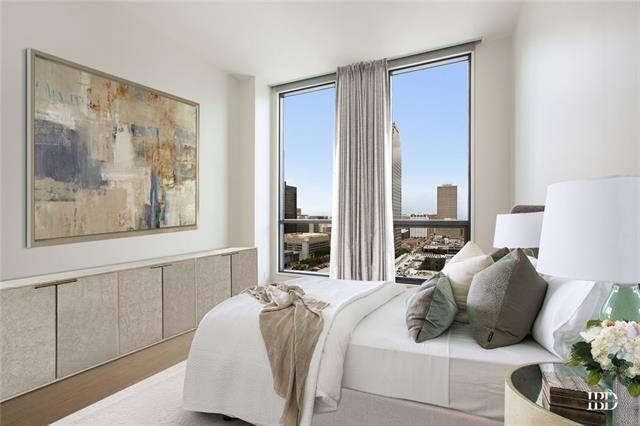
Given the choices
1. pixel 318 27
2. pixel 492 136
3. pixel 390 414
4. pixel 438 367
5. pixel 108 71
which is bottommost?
pixel 390 414

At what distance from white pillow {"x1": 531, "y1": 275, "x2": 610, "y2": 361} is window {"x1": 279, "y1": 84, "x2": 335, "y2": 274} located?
362 cm

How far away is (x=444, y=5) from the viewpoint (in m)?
3.33

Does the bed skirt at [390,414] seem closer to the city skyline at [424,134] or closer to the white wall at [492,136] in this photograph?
the white wall at [492,136]

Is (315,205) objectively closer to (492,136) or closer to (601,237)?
(492,136)

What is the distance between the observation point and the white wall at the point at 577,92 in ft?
4.54

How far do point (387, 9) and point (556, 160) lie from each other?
6.84 feet

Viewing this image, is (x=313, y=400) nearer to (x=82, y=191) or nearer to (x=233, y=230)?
(x=82, y=191)

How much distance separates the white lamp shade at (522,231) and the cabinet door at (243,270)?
3040 millimetres

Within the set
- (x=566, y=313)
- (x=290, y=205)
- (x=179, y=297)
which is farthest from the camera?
(x=290, y=205)

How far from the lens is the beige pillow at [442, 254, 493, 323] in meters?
1.92

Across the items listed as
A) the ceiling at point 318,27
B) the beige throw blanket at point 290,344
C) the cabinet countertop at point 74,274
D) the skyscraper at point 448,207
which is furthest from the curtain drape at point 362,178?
the beige throw blanket at point 290,344

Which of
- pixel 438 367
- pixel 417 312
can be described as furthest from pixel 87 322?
pixel 438 367

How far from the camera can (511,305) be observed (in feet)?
5.34

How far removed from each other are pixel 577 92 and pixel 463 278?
45.4 inches
